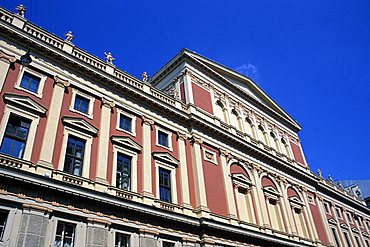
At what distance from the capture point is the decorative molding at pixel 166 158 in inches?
830

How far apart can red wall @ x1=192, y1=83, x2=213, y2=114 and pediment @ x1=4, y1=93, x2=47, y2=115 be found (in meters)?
13.5

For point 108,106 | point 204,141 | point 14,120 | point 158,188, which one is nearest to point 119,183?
point 158,188

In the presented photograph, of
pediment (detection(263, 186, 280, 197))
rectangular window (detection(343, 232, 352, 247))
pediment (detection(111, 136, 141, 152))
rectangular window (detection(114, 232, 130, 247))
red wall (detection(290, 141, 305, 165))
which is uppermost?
red wall (detection(290, 141, 305, 165))

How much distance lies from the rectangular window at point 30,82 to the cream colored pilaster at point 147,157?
7.13 m

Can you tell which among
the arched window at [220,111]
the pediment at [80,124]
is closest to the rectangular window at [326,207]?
the arched window at [220,111]

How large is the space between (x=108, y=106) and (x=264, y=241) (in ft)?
50.4

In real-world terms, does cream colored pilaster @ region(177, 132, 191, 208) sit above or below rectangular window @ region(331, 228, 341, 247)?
above

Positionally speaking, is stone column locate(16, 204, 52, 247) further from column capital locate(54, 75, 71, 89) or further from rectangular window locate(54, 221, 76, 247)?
column capital locate(54, 75, 71, 89)

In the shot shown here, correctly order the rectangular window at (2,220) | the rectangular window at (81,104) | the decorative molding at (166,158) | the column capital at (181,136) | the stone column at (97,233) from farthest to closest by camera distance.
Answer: the column capital at (181,136), the decorative molding at (166,158), the rectangular window at (81,104), the stone column at (97,233), the rectangular window at (2,220)

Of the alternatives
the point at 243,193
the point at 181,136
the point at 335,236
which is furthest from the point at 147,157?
the point at 335,236

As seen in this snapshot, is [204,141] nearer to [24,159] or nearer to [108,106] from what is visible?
[108,106]

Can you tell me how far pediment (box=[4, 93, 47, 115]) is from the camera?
15688 mm

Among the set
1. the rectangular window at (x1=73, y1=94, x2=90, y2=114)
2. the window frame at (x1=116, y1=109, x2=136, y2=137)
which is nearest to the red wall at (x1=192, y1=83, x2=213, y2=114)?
the window frame at (x1=116, y1=109, x2=136, y2=137)

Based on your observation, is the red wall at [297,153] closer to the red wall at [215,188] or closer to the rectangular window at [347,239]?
the rectangular window at [347,239]
